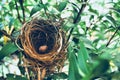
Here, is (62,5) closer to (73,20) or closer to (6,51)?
(73,20)

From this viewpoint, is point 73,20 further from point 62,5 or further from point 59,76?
point 59,76

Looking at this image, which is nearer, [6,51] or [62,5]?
[6,51]

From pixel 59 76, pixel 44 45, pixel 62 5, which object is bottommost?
pixel 59 76

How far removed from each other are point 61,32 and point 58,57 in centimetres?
11

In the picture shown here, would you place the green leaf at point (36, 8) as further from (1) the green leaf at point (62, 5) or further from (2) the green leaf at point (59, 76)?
(2) the green leaf at point (59, 76)

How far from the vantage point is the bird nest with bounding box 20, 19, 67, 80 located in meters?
0.94

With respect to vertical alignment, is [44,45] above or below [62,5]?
below

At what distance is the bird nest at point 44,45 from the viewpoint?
94 centimetres

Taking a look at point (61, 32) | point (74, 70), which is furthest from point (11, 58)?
point (74, 70)

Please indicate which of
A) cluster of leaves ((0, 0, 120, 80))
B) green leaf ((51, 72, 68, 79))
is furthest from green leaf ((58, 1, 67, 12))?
green leaf ((51, 72, 68, 79))

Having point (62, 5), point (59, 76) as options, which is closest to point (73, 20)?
point (62, 5)

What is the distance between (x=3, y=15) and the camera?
1.17 m

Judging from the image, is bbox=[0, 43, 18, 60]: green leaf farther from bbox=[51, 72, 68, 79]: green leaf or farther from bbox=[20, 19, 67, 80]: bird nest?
bbox=[51, 72, 68, 79]: green leaf

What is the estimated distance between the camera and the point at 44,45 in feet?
3.66
